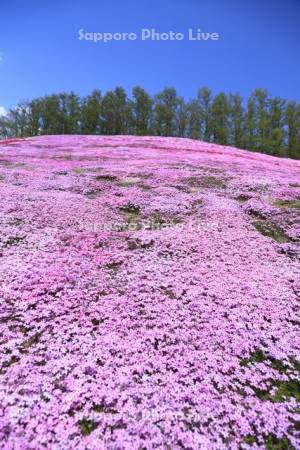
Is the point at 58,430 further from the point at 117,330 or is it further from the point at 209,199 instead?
the point at 209,199

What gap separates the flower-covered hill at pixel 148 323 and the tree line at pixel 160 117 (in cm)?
6310

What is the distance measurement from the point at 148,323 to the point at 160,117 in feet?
228

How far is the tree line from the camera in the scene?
67.0 metres

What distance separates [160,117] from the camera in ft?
226

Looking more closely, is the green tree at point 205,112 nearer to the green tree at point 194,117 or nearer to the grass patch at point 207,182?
the green tree at point 194,117

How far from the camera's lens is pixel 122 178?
1323 centimetres

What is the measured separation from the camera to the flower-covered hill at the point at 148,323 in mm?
3287

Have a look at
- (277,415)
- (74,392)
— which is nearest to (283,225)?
(277,415)

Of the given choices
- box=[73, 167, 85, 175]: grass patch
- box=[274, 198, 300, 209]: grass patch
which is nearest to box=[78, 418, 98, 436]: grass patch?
box=[274, 198, 300, 209]: grass patch

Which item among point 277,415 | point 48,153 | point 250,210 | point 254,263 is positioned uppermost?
point 48,153

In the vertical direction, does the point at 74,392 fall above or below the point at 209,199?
below

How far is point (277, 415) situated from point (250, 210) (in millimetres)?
7238

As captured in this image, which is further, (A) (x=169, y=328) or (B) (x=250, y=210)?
(B) (x=250, y=210)

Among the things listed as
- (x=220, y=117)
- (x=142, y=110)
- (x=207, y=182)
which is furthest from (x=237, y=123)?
(x=207, y=182)
